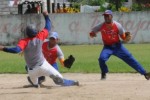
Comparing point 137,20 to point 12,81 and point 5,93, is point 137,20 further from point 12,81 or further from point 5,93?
point 5,93

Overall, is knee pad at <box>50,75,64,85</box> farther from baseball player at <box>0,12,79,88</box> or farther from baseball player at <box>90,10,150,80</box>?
baseball player at <box>90,10,150,80</box>

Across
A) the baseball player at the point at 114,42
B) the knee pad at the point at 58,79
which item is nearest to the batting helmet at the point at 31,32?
the knee pad at the point at 58,79

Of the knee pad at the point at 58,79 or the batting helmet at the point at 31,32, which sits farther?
the knee pad at the point at 58,79

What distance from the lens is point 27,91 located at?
38.4ft

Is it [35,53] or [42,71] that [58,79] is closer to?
[42,71]

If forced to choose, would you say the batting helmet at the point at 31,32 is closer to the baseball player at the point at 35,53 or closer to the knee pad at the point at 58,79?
the baseball player at the point at 35,53

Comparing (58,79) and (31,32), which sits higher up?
(31,32)

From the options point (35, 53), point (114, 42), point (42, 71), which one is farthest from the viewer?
point (114, 42)

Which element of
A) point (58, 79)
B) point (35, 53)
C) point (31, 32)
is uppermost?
point (31, 32)

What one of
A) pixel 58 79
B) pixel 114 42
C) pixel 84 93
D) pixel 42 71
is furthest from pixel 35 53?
pixel 114 42

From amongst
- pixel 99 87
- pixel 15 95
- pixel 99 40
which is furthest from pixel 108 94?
pixel 99 40

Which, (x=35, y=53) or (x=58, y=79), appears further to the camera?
(x=58, y=79)

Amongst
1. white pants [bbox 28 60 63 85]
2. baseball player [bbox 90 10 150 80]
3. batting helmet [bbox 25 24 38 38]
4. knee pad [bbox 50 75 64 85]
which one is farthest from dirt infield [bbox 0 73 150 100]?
baseball player [bbox 90 10 150 80]

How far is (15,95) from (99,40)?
84.1ft
